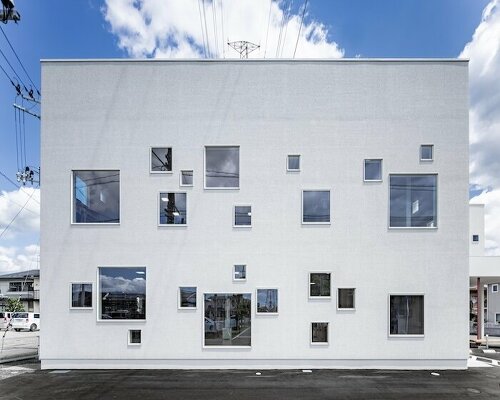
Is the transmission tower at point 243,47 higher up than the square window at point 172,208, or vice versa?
the transmission tower at point 243,47

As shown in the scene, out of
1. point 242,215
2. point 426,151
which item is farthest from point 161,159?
point 426,151

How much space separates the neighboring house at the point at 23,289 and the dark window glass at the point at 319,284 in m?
38.3

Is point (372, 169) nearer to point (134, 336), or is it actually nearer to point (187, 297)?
point (187, 297)

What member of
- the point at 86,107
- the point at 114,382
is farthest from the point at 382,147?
the point at 114,382

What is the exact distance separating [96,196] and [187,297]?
4.30 m

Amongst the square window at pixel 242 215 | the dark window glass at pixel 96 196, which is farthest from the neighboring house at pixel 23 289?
the square window at pixel 242 215

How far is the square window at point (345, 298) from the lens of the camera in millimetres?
11453

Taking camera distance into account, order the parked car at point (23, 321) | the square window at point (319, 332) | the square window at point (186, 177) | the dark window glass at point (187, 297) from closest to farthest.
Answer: the square window at point (319, 332) → the dark window glass at point (187, 297) → the square window at point (186, 177) → the parked car at point (23, 321)

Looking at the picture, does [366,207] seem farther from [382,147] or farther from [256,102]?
[256,102]

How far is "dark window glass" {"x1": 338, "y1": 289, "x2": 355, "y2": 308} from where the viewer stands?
11.5 meters

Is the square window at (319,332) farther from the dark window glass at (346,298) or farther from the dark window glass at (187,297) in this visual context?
the dark window glass at (187,297)

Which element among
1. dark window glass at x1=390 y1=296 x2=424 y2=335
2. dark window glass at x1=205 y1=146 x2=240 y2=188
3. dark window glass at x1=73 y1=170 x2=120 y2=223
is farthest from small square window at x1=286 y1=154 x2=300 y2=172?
dark window glass at x1=73 y1=170 x2=120 y2=223

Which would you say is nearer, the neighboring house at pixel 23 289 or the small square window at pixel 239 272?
the small square window at pixel 239 272

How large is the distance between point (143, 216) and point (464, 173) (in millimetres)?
10125
